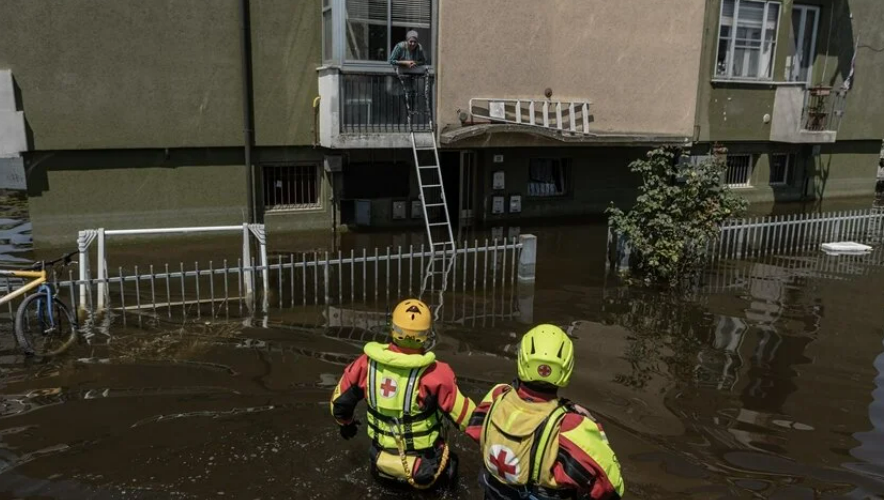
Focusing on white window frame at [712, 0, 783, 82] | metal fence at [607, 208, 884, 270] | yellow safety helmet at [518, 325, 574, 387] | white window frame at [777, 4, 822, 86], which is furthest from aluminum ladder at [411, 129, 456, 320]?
white window frame at [777, 4, 822, 86]

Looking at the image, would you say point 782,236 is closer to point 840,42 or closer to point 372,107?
point 840,42

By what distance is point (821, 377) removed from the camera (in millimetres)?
6852

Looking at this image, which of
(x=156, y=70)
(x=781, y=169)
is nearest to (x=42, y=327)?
(x=156, y=70)

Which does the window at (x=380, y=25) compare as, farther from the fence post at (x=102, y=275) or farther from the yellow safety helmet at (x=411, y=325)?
the yellow safety helmet at (x=411, y=325)

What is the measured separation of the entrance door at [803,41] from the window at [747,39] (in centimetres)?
127

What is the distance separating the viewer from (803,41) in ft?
56.3

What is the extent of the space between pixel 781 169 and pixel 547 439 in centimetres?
1769

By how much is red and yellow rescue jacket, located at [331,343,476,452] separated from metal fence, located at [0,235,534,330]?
4.08m

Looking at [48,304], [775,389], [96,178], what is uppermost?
[96,178]

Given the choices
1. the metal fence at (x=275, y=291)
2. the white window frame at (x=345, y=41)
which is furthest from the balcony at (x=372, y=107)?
the metal fence at (x=275, y=291)

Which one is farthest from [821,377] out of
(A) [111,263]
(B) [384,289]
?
(A) [111,263]

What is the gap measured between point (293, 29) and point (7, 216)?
7.61m

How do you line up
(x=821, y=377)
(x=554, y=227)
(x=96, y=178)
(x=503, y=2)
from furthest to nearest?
1. (x=554, y=227)
2. (x=503, y=2)
3. (x=96, y=178)
4. (x=821, y=377)

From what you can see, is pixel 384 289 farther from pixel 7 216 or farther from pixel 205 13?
pixel 7 216
